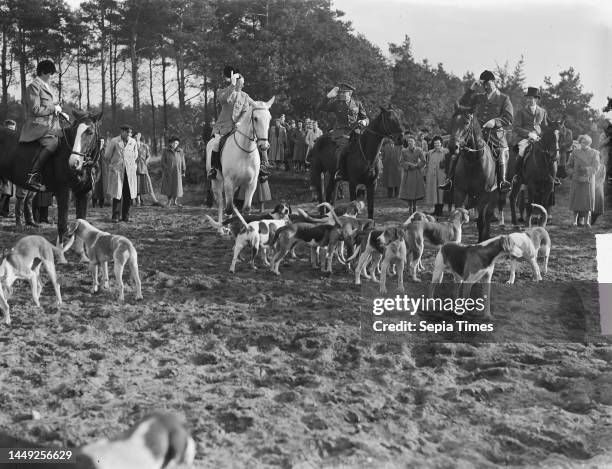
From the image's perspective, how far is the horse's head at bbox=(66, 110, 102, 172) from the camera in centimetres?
884

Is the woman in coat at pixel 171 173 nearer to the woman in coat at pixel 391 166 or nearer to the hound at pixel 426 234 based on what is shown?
the woman in coat at pixel 391 166

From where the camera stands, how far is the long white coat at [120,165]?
13.6 m

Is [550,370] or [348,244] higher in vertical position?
[348,244]

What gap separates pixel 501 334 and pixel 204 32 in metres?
12.2

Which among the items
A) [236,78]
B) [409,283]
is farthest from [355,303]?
[236,78]

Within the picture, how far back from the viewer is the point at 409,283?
8109 millimetres

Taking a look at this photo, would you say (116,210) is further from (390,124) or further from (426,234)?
(426,234)

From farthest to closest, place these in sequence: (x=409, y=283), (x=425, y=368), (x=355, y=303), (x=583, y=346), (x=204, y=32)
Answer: (x=204, y=32) < (x=409, y=283) < (x=355, y=303) < (x=583, y=346) < (x=425, y=368)

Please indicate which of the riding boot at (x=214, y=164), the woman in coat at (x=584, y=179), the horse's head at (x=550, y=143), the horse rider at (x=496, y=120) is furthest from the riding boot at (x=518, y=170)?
the riding boot at (x=214, y=164)

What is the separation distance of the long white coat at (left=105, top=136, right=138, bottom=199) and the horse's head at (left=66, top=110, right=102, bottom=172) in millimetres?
4509

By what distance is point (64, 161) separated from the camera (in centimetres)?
932

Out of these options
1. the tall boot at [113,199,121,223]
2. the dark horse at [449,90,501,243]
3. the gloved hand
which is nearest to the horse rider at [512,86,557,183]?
the gloved hand

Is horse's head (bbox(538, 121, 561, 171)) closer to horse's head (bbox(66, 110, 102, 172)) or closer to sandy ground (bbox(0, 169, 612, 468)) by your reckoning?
sandy ground (bbox(0, 169, 612, 468))

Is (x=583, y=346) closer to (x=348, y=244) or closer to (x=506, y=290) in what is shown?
(x=506, y=290)
